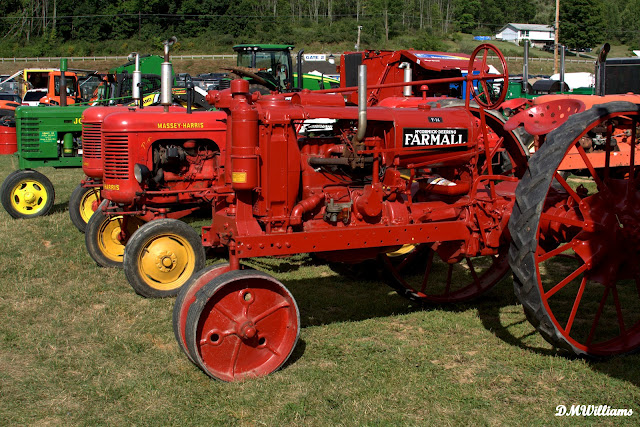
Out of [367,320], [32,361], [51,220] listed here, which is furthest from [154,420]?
[51,220]

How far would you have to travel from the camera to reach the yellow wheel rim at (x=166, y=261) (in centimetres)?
609

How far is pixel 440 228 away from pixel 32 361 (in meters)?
2.96

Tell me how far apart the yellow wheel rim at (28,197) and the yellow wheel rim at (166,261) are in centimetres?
475

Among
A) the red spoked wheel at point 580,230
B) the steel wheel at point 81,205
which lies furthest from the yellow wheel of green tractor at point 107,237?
the red spoked wheel at point 580,230

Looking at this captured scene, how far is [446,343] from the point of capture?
472cm

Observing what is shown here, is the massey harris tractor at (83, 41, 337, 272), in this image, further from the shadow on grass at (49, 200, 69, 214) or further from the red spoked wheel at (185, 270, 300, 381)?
the shadow on grass at (49, 200, 69, 214)

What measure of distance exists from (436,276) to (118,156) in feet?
11.4

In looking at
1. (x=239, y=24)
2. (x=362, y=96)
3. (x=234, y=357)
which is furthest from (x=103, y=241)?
(x=239, y=24)

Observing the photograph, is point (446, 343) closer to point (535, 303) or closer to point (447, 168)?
point (535, 303)

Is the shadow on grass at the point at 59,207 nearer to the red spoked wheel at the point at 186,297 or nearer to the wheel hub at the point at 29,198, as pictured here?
→ the wheel hub at the point at 29,198

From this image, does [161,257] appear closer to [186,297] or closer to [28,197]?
[186,297]

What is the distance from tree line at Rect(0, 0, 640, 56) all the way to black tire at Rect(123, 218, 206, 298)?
52727 mm

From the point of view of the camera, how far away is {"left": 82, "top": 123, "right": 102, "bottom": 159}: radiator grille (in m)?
7.77

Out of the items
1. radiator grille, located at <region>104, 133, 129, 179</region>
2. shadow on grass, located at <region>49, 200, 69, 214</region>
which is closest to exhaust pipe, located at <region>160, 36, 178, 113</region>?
radiator grille, located at <region>104, 133, 129, 179</region>
